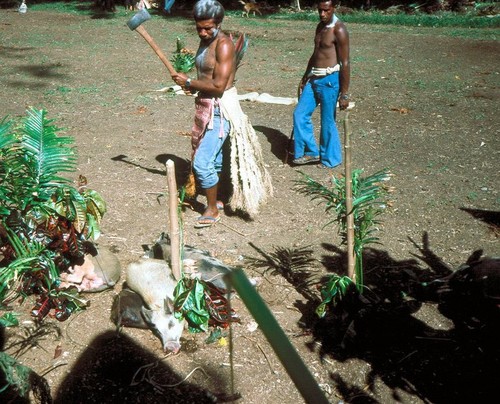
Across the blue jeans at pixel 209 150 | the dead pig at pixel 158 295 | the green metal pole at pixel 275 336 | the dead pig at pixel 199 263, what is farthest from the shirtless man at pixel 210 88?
the green metal pole at pixel 275 336

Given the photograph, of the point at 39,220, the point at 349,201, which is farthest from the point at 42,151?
the point at 349,201

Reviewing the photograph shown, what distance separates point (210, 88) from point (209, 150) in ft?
1.73

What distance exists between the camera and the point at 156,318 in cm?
330

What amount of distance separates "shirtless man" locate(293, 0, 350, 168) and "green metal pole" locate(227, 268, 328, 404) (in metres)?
4.99

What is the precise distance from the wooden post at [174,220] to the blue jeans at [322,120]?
9.41 feet

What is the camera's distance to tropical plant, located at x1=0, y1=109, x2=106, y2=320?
3383mm

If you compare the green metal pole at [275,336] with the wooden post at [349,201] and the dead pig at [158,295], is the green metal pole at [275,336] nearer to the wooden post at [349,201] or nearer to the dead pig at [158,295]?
the wooden post at [349,201]

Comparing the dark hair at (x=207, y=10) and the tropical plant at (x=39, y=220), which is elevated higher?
the dark hair at (x=207, y=10)

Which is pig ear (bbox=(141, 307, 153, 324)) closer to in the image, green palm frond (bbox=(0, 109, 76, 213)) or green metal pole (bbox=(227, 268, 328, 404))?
green palm frond (bbox=(0, 109, 76, 213))

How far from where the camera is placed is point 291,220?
4.85 m

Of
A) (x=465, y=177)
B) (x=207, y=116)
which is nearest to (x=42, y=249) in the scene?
(x=207, y=116)

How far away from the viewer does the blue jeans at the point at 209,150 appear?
452 cm

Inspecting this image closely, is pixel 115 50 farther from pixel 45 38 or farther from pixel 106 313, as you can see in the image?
pixel 106 313

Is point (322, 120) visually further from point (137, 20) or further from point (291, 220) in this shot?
point (137, 20)
